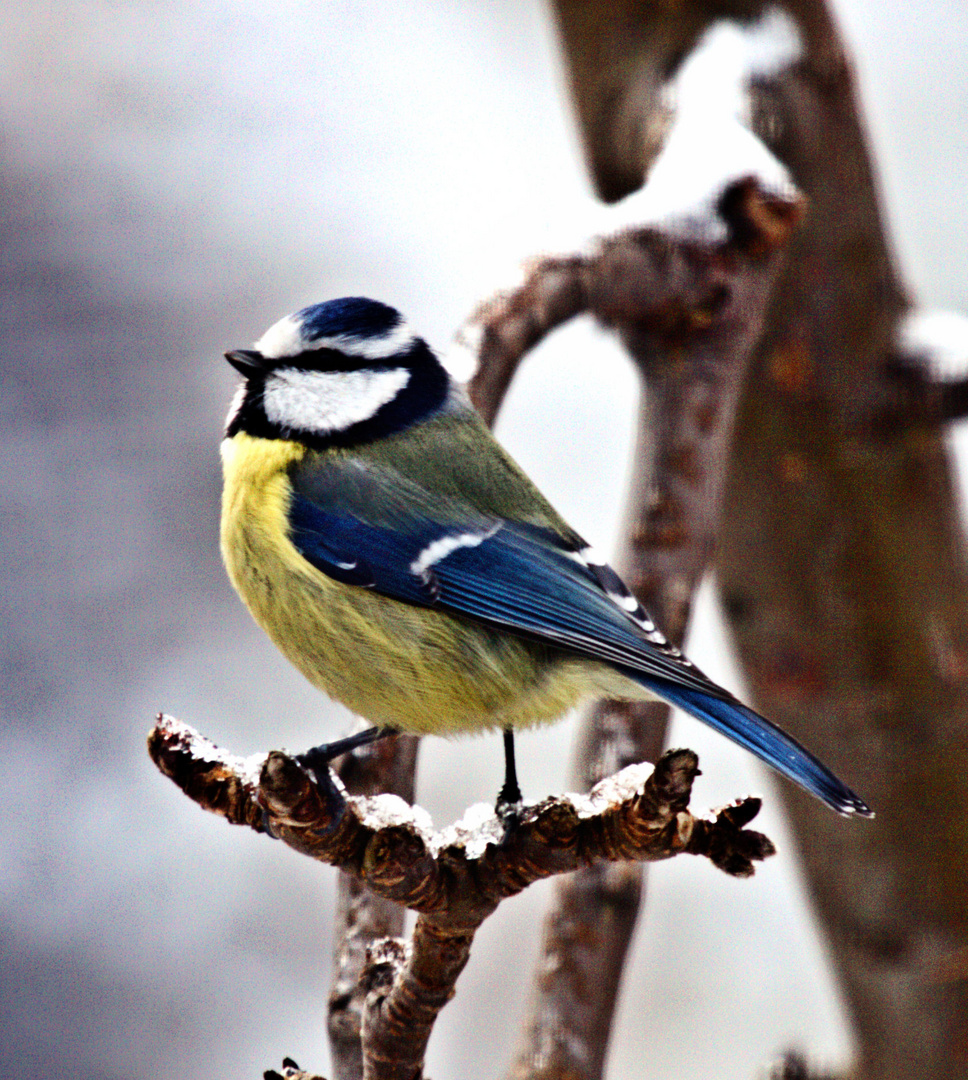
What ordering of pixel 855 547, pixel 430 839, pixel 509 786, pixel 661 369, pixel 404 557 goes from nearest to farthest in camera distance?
pixel 430 839, pixel 509 786, pixel 404 557, pixel 661 369, pixel 855 547

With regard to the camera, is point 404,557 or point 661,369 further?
point 661,369

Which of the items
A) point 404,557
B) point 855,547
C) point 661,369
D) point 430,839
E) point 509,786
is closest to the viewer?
point 430,839

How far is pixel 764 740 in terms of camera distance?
1.09m

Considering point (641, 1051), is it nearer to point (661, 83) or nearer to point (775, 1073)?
point (775, 1073)

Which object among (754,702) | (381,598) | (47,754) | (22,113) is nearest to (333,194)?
(22,113)

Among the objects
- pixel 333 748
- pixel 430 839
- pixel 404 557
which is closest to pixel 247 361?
pixel 404 557

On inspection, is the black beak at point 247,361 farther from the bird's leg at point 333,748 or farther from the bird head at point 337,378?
the bird's leg at point 333,748

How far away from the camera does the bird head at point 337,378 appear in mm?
1313

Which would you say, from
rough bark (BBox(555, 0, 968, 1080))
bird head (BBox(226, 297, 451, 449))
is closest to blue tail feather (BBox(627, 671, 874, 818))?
bird head (BBox(226, 297, 451, 449))

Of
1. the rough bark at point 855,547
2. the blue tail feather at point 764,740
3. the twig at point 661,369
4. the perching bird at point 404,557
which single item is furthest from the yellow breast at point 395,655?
the rough bark at point 855,547

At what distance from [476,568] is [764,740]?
13.3 inches

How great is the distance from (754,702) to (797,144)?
944 millimetres

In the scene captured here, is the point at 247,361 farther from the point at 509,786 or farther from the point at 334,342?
the point at 509,786

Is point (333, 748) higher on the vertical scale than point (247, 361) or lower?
lower
